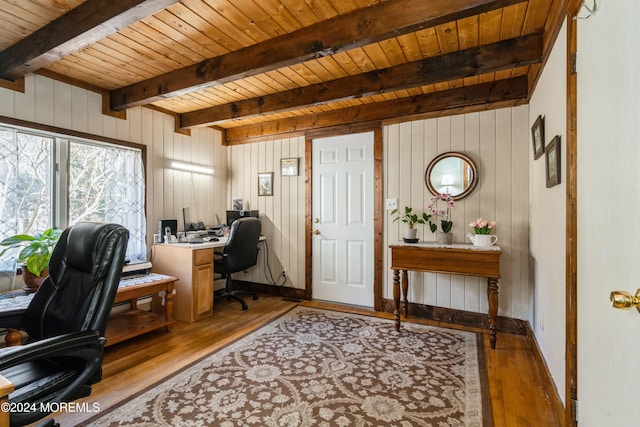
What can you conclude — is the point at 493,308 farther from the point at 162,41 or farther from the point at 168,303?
the point at 162,41

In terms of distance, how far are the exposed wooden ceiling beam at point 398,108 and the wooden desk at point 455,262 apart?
140cm

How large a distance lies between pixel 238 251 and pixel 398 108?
7.78 ft

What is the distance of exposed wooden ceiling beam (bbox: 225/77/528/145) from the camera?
282cm

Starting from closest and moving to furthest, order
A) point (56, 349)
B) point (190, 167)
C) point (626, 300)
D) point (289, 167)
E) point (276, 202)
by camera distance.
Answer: point (626, 300) → point (56, 349) → point (190, 167) → point (289, 167) → point (276, 202)

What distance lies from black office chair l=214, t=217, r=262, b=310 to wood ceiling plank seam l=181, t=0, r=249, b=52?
5.84 feet

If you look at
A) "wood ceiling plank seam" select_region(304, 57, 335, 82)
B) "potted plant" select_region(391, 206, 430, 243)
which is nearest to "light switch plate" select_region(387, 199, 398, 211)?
"potted plant" select_region(391, 206, 430, 243)

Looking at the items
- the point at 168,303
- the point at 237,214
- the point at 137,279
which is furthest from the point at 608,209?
the point at 237,214

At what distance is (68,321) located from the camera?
1.38 metres

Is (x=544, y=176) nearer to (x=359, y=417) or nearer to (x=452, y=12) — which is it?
(x=452, y=12)

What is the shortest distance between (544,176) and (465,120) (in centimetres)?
120

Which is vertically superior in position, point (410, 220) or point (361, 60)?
point (361, 60)

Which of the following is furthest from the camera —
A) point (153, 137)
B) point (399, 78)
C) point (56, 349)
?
point (153, 137)

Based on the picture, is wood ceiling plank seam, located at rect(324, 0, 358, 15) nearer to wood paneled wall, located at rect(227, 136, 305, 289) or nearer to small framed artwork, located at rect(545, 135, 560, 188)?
small framed artwork, located at rect(545, 135, 560, 188)

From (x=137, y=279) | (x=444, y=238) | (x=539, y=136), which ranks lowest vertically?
(x=137, y=279)
